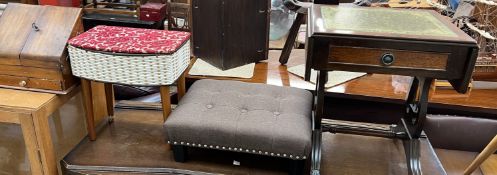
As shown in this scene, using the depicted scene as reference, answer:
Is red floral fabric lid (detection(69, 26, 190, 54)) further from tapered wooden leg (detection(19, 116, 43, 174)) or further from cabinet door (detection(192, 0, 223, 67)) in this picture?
cabinet door (detection(192, 0, 223, 67))

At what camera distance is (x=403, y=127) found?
5.04 ft

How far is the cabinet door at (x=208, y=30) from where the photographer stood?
2.04m

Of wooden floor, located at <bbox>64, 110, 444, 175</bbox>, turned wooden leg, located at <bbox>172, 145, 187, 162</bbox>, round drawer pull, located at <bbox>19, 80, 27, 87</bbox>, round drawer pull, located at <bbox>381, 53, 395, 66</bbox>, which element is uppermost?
round drawer pull, located at <bbox>381, 53, 395, 66</bbox>

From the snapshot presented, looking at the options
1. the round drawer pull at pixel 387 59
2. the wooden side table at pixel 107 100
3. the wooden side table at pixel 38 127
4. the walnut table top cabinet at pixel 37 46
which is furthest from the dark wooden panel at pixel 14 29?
the round drawer pull at pixel 387 59

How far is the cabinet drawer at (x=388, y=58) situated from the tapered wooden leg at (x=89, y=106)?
900 mm

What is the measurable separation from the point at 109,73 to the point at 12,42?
1.24 ft

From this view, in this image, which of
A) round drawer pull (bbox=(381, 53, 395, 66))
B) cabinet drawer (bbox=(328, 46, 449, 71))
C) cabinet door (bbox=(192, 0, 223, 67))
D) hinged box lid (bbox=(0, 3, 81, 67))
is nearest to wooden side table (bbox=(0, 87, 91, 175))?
hinged box lid (bbox=(0, 3, 81, 67))

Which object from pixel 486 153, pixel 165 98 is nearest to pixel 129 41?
pixel 165 98

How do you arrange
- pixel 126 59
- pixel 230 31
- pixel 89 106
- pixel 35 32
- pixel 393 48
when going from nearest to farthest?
pixel 393 48 < pixel 126 59 < pixel 35 32 < pixel 89 106 < pixel 230 31

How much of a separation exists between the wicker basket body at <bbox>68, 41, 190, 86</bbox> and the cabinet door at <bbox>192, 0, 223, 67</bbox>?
78 centimetres

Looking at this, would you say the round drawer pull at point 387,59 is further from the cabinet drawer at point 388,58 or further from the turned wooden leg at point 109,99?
the turned wooden leg at point 109,99

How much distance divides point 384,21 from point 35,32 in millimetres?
1228

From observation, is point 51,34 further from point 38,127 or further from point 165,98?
point 165,98

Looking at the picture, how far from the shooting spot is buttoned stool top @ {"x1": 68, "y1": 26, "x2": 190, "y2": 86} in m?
1.23
